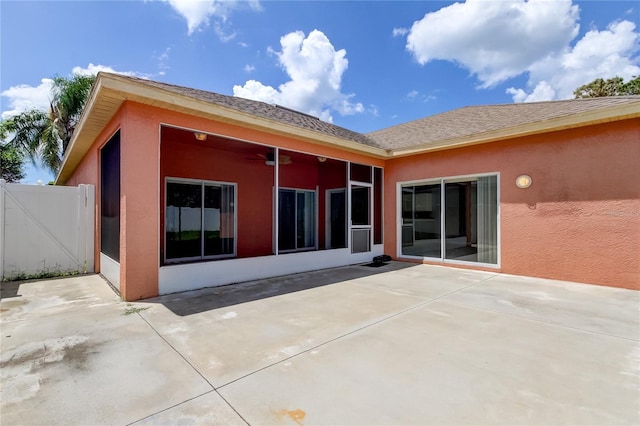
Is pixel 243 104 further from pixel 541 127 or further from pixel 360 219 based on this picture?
pixel 541 127

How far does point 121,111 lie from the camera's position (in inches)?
191

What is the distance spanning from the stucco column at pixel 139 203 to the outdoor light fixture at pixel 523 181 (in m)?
7.65

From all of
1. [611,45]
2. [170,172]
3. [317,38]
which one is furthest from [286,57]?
[611,45]

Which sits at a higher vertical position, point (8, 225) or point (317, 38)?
point (317, 38)

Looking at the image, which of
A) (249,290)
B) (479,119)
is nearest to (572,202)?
(479,119)

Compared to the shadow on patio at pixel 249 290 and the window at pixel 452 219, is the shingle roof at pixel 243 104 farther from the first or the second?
the shadow on patio at pixel 249 290

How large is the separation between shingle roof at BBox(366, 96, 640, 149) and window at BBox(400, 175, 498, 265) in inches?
53.1

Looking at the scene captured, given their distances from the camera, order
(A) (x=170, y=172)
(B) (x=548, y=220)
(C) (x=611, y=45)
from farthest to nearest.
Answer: (C) (x=611, y=45), (A) (x=170, y=172), (B) (x=548, y=220)

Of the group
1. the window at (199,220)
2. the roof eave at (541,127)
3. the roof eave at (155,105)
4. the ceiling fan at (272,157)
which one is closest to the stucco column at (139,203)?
the roof eave at (155,105)

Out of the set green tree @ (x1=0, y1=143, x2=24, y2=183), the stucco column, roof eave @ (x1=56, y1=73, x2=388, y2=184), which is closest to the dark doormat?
roof eave @ (x1=56, y1=73, x2=388, y2=184)

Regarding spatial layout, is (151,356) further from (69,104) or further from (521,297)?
(69,104)

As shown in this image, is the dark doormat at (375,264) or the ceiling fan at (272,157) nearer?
the dark doormat at (375,264)

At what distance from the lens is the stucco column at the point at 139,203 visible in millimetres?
4637

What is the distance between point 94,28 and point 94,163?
3846mm
